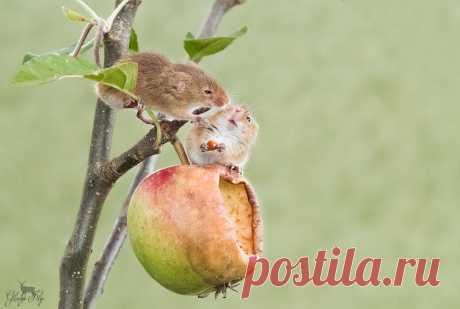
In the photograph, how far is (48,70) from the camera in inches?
17.7

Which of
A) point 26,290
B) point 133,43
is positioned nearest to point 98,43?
point 133,43

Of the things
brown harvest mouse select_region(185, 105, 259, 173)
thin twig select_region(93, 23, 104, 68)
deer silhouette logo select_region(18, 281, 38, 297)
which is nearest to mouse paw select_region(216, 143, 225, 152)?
brown harvest mouse select_region(185, 105, 259, 173)

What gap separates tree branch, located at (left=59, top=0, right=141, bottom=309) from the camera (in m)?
0.54

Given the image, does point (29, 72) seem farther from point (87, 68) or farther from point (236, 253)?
point (236, 253)

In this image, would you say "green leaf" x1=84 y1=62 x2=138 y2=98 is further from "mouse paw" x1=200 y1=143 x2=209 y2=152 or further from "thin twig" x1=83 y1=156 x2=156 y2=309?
"thin twig" x1=83 y1=156 x2=156 y2=309

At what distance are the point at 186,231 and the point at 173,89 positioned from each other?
12 centimetres

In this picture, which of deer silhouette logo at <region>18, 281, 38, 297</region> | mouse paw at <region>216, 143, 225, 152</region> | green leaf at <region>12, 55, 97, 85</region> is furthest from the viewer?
deer silhouette logo at <region>18, 281, 38, 297</region>

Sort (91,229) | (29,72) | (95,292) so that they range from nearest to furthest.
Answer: (29,72) → (91,229) → (95,292)

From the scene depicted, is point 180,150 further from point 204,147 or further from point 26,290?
point 26,290

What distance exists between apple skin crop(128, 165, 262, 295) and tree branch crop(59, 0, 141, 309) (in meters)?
0.03

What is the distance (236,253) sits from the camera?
0.53 meters

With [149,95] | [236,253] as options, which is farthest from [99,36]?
[236,253]

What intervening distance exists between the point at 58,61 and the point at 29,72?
2 cm

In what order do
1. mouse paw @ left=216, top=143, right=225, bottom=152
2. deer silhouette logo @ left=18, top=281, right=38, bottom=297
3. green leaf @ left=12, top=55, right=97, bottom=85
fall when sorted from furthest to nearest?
deer silhouette logo @ left=18, top=281, right=38, bottom=297
mouse paw @ left=216, top=143, right=225, bottom=152
green leaf @ left=12, top=55, right=97, bottom=85
